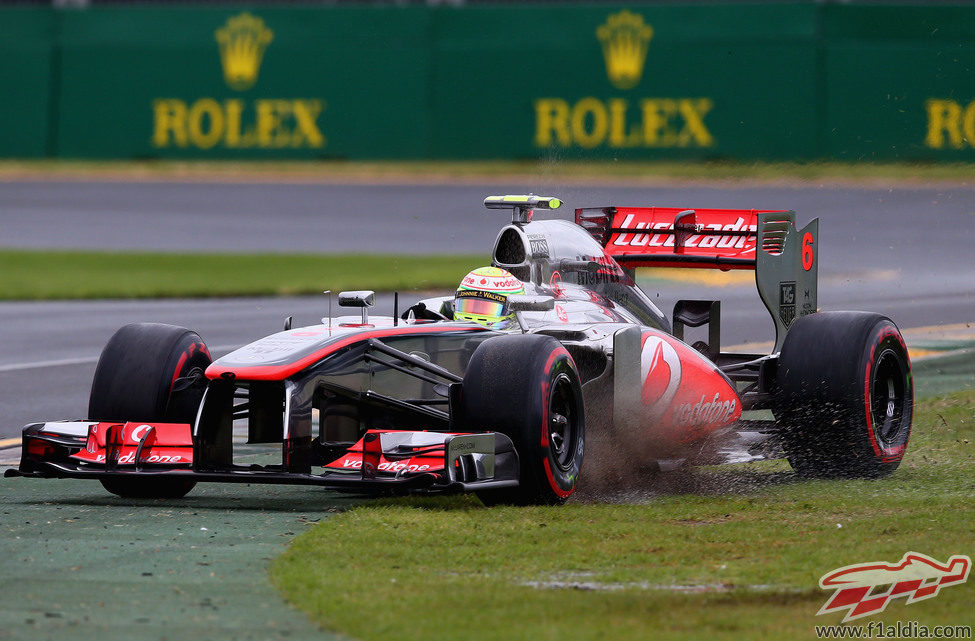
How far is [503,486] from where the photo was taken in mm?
7418

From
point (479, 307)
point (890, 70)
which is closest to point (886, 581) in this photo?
point (479, 307)

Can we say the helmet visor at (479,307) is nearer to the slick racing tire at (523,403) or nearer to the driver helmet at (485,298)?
the driver helmet at (485,298)

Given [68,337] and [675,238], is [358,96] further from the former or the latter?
[675,238]

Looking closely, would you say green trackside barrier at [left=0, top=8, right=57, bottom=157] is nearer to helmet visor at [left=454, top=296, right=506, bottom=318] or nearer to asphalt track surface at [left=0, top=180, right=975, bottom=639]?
asphalt track surface at [left=0, top=180, right=975, bottom=639]

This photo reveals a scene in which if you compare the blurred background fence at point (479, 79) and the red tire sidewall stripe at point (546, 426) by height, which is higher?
the blurred background fence at point (479, 79)

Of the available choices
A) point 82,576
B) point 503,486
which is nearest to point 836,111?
point 503,486

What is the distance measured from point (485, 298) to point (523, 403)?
136 centimetres

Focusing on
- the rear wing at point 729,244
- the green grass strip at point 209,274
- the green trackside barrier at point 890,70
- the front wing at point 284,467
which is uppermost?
the green trackside barrier at point 890,70

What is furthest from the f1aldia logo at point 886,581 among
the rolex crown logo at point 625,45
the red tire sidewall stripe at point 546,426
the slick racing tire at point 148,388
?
the rolex crown logo at point 625,45

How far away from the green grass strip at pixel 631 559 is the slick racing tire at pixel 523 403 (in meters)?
0.11

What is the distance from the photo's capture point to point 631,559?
641cm

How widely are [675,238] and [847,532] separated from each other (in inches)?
136

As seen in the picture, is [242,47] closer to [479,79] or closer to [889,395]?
[479,79]

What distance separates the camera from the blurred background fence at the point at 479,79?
1105 inches
